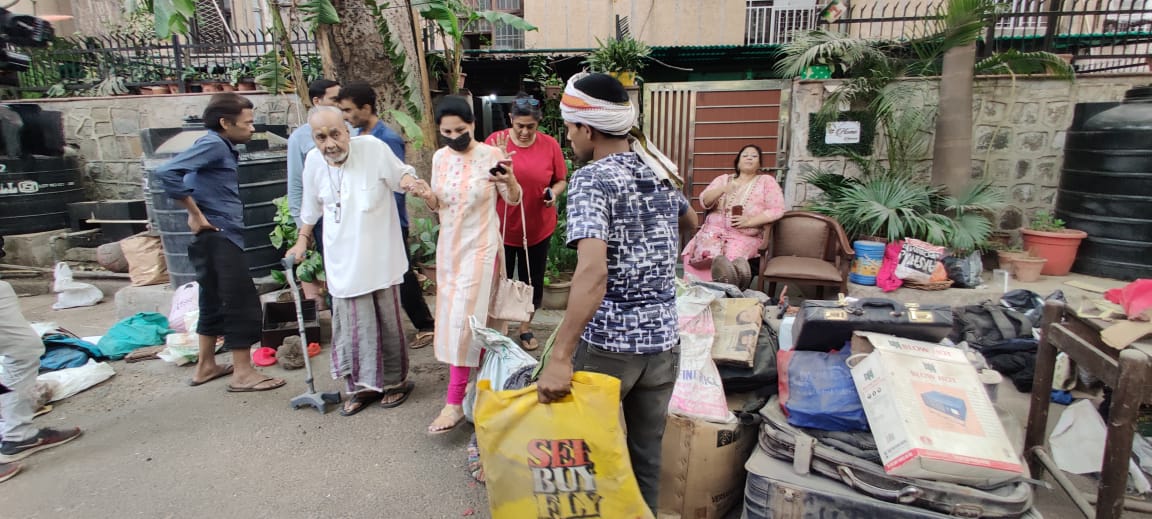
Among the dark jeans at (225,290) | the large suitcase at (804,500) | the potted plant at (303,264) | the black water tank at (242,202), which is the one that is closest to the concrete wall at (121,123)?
the black water tank at (242,202)

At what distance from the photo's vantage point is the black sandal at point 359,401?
3.60m

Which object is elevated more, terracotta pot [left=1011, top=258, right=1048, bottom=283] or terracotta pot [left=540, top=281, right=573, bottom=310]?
terracotta pot [left=1011, top=258, right=1048, bottom=283]

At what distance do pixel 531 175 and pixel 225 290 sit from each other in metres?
2.19

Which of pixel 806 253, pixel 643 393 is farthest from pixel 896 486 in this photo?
pixel 806 253

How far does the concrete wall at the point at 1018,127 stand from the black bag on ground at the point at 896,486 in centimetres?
469

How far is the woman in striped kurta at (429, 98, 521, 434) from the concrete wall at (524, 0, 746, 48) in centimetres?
667

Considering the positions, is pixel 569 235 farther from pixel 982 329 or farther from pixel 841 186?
pixel 841 186

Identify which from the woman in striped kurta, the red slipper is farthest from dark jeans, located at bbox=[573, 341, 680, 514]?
the red slipper

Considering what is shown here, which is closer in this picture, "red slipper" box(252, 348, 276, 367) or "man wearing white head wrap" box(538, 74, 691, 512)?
"man wearing white head wrap" box(538, 74, 691, 512)

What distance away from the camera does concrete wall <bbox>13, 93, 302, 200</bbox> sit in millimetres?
7457

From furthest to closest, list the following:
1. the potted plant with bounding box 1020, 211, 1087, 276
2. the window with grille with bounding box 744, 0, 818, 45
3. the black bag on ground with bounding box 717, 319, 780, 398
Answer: the window with grille with bounding box 744, 0, 818, 45 < the potted plant with bounding box 1020, 211, 1087, 276 < the black bag on ground with bounding box 717, 319, 780, 398

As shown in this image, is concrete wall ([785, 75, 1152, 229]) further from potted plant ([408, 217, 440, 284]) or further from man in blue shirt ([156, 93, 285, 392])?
man in blue shirt ([156, 93, 285, 392])

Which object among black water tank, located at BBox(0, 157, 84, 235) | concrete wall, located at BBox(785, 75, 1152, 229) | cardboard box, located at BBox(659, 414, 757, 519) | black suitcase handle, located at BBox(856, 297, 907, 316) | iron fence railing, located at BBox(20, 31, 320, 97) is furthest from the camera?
iron fence railing, located at BBox(20, 31, 320, 97)

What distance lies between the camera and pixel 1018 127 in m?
5.95
